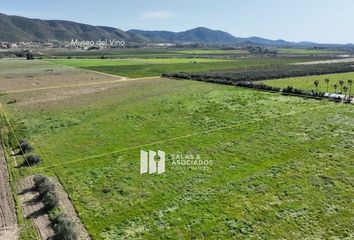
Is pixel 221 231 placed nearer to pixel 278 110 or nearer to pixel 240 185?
pixel 240 185

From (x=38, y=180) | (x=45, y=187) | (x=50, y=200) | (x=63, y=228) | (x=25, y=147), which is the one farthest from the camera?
(x=25, y=147)

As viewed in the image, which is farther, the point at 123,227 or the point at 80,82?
the point at 80,82

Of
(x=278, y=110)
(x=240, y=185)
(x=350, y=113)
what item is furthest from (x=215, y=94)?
(x=240, y=185)

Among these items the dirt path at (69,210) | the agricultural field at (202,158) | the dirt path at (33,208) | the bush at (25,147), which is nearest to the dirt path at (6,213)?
the dirt path at (33,208)

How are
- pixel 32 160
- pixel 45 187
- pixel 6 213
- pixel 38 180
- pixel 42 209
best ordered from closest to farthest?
pixel 6 213 → pixel 42 209 → pixel 45 187 → pixel 38 180 → pixel 32 160

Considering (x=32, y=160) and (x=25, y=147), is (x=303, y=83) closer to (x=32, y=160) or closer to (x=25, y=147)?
(x=25, y=147)

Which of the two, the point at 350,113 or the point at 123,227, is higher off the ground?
the point at 350,113

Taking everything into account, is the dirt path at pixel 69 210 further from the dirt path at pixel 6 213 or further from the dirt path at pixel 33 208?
the dirt path at pixel 6 213

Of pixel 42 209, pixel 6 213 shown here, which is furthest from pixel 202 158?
pixel 6 213
